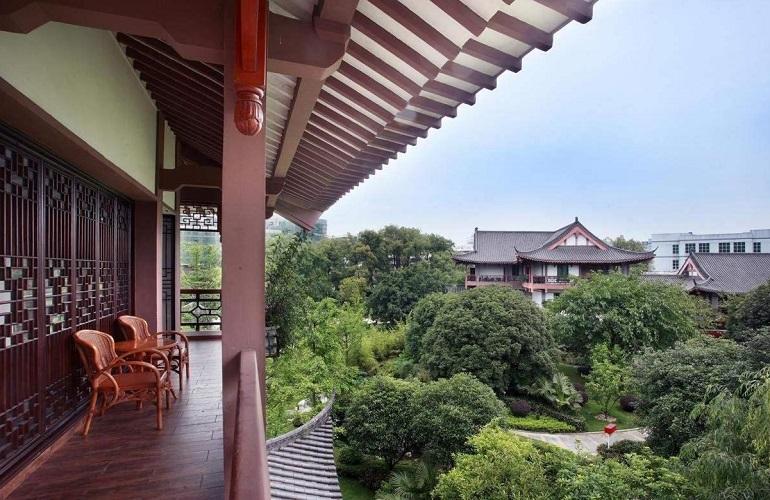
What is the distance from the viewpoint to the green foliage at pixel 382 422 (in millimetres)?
7098

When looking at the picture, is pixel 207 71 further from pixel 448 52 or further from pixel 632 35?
pixel 632 35

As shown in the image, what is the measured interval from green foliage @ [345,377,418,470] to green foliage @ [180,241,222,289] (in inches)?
204

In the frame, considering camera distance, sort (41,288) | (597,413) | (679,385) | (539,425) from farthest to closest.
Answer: (597,413), (539,425), (679,385), (41,288)

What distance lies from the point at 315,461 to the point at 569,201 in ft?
144

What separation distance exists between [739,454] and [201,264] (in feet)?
37.4

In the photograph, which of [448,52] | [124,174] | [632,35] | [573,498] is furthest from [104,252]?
[632,35]

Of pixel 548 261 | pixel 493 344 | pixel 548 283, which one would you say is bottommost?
pixel 493 344

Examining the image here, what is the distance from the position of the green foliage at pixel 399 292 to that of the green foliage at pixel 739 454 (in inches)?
527

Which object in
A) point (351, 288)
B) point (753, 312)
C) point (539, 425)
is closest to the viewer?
point (539, 425)

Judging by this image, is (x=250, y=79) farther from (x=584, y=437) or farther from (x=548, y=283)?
(x=548, y=283)

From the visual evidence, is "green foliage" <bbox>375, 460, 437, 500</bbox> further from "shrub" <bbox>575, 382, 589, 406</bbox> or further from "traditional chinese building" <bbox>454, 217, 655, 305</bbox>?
"traditional chinese building" <bbox>454, 217, 655, 305</bbox>

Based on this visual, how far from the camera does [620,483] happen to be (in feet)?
15.5

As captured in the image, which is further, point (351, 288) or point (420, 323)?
point (351, 288)

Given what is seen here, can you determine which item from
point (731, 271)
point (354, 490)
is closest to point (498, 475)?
point (354, 490)
